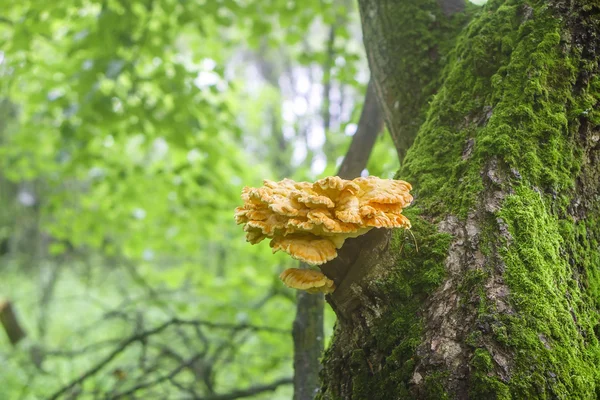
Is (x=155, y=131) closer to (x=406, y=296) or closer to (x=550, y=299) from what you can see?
(x=406, y=296)

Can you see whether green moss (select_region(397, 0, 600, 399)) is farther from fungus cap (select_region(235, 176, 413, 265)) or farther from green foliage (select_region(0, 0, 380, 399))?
green foliage (select_region(0, 0, 380, 399))

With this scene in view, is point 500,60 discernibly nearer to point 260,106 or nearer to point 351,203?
point 351,203

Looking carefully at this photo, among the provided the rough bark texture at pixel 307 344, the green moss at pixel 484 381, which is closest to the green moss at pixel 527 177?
the green moss at pixel 484 381

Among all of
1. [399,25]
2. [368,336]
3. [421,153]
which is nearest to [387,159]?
[399,25]

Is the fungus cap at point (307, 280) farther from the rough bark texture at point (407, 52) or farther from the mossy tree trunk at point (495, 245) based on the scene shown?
the rough bark texture at point (407, 52)

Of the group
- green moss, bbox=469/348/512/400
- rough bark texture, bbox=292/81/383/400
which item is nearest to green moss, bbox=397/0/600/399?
green moss, bbox=469/348/512/400

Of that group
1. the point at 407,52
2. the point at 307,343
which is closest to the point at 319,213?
the point at 407,52
